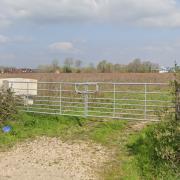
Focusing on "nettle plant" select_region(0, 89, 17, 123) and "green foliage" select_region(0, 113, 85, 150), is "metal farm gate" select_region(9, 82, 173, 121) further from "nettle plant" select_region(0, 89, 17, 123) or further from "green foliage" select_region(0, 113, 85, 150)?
"nettle plant" select_region(0, 89, 17, 123)

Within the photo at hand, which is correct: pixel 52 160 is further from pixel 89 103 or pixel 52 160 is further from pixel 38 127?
pixel 89 103

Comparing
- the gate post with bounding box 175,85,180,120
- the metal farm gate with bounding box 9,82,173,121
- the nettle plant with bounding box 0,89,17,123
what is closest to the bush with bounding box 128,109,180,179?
the gate post with bounding box 175,85,180,120

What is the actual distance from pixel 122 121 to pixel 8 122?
11.6 ft

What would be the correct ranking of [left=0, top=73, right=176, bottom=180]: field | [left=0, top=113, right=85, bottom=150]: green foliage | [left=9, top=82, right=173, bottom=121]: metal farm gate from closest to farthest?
1. [left=0, top=73, right=176, bottom=180]: field
2. [left=0, top=113, right=85, bottom=150]: green foliage
3. [left=9, top=82, right=173, bottom=121]: metal farm gate

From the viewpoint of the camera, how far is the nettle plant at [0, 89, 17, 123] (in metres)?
13.0

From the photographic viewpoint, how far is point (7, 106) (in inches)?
519

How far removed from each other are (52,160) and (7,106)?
4.67m

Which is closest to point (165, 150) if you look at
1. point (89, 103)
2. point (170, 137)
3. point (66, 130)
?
point (170, 137)

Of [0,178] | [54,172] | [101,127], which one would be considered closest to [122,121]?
[101,127]

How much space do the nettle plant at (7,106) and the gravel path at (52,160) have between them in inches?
101

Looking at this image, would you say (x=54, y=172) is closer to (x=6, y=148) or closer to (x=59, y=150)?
(x=59, y=150)

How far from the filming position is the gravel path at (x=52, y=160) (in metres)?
8.02

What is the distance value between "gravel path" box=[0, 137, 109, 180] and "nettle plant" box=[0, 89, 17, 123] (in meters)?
2.56

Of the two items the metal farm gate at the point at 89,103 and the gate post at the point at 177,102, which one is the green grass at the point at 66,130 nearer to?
the metal farm gate at the point at 89,103
